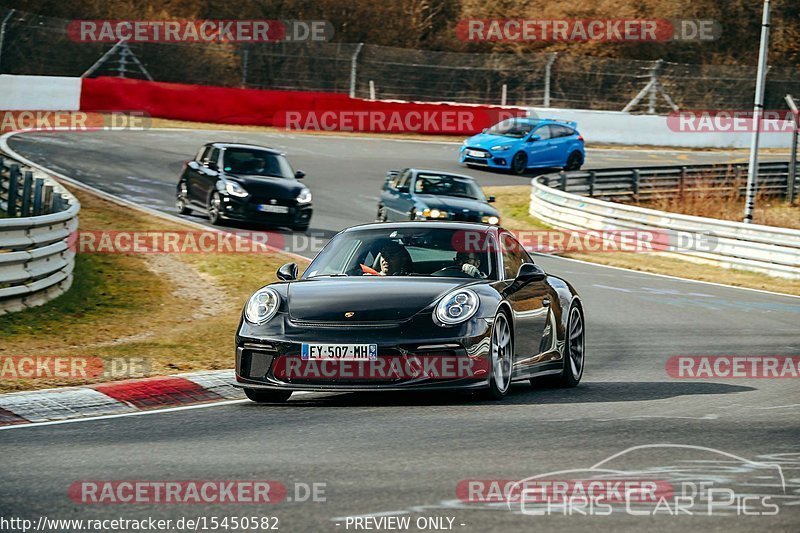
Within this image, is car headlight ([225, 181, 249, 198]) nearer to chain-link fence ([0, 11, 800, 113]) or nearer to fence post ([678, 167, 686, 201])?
fence post ([678, 167, 686, 201])

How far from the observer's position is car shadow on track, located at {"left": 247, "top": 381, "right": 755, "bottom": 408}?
9750mm

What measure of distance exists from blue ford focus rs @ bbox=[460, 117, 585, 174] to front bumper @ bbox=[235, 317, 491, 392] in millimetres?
28949

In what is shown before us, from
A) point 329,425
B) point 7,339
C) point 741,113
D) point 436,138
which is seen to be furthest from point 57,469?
point 741,113

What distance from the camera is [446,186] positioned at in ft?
Answer: 81.1

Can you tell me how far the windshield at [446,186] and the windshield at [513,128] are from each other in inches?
559

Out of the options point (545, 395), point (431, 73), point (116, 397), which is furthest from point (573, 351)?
point (431, 73)

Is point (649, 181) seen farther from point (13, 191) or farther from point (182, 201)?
point (13, 191)

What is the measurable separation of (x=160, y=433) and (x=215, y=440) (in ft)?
1.64

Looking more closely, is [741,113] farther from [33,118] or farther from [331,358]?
[331,358]

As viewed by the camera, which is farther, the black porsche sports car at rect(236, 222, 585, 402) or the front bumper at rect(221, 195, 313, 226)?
the front bumper at rect(221, 195, 313, 226)

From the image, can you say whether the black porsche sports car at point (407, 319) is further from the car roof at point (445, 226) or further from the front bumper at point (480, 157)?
the front bumper at point (480, 157)

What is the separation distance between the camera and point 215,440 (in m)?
7.89

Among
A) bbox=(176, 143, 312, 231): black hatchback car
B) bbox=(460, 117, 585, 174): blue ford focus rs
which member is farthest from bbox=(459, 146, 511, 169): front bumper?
bbox=(176, 143, 312, 231): black hatchback car

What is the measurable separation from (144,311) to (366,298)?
297 inches
